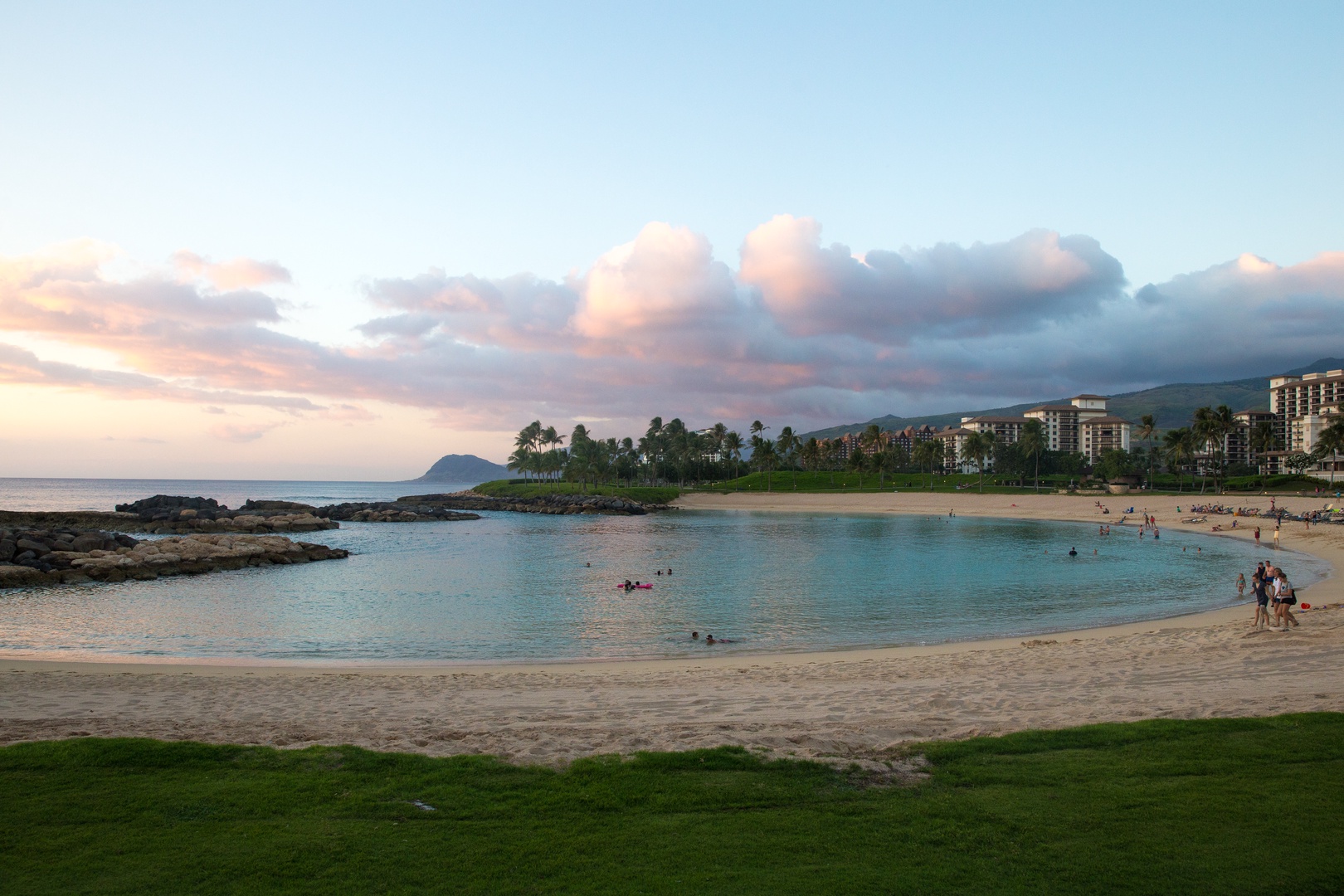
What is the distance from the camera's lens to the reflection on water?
23875 millimetres

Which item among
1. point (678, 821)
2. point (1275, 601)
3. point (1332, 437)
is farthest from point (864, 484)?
point (678, 821)

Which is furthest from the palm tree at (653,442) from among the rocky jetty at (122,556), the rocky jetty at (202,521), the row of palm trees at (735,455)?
the rocky jetty at (122,556)

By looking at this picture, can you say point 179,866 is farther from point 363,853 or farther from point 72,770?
point 72,770

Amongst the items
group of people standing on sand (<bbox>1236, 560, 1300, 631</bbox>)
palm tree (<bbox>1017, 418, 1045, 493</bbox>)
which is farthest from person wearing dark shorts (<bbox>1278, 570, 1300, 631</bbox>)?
palm tree (<bbox>1017, 418, 1045, 493</bbox>)

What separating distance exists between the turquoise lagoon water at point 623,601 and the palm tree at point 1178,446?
238 ft

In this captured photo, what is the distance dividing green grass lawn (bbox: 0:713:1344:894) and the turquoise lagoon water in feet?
44.3

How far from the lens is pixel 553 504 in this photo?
401ft

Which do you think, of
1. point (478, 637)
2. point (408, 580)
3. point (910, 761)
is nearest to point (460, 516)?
point (408, 580)

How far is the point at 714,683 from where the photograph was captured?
1653cm

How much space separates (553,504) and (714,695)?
10921cm

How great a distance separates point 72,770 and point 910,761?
9.55 meters

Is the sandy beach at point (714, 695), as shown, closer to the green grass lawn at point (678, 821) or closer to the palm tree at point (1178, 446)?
the green grass lawn at point (678, 821)

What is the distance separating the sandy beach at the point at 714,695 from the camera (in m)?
10.8

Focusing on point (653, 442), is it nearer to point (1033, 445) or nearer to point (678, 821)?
point (1033, 445)
